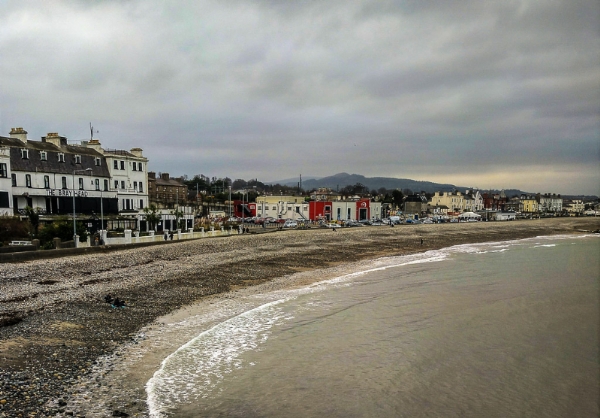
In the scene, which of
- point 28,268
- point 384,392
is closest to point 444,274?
point 384,392

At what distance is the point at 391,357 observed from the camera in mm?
11289

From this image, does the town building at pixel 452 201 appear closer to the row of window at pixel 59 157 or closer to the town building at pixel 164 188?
the town building at pixel 164 188

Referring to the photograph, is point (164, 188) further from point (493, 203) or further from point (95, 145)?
point (493, 203)

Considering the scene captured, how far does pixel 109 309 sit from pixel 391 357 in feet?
32.4

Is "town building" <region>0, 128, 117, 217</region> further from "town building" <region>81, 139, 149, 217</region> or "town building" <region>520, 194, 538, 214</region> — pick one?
"town building" <region>520, 194, 538, 214</region>

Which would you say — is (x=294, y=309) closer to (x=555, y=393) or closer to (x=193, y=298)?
(x=193, y=298)

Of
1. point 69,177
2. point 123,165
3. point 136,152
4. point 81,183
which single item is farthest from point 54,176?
point 136,152

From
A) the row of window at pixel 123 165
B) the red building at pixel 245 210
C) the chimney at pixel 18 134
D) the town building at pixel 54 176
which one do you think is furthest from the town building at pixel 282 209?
the chimney at pixel 18 134

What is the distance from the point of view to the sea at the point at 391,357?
8641mm

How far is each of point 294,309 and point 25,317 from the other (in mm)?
9083

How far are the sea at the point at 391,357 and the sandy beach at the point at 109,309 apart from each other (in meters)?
1.01

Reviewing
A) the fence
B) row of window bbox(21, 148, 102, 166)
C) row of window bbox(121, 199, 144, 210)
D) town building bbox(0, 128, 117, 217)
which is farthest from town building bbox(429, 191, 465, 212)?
town building bbox(0, 128, 117, 217)

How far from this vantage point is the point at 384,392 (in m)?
9.21

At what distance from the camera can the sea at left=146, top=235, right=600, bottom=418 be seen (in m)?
8.64
